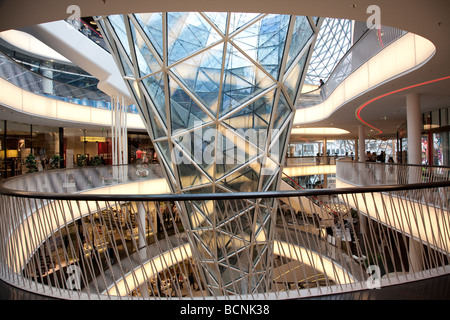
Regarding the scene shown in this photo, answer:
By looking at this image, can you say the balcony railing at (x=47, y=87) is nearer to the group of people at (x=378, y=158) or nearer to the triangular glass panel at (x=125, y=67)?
the triangular glass panel at (x=125, y=67)

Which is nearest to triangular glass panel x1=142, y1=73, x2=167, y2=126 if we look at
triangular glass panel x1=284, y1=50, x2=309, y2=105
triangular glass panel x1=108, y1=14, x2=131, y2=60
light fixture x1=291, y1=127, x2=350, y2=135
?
triangular glass panel x1=108, y1=14, x2=131, y2=60

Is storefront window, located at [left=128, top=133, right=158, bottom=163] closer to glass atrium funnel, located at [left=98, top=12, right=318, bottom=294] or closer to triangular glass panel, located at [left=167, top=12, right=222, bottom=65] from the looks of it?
glass atrium funnel, located at [left=98, top=12, right=318, bottom=294]

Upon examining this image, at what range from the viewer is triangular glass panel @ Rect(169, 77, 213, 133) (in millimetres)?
10820

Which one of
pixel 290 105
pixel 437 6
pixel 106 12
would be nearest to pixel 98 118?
pixel 290 105

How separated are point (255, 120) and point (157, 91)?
151 inches

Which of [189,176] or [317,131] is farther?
[317,131]

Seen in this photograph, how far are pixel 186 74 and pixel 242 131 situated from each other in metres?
2.88

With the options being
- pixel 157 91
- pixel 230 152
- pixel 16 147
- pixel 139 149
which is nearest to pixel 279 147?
pixel 230 152

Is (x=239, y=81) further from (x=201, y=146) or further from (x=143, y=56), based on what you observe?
(x=143, y=56)

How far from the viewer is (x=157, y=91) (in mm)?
11188

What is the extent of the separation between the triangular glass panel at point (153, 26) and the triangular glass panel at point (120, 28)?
31.2 inches

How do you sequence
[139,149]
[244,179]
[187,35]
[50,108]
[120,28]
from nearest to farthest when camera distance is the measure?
[187,35] < [120,28] < [244,179] < [50,108] < [139,149]

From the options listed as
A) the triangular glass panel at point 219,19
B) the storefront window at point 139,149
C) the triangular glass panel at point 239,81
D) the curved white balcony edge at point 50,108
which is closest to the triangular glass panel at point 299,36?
the triangular glass panel at point 239,81
